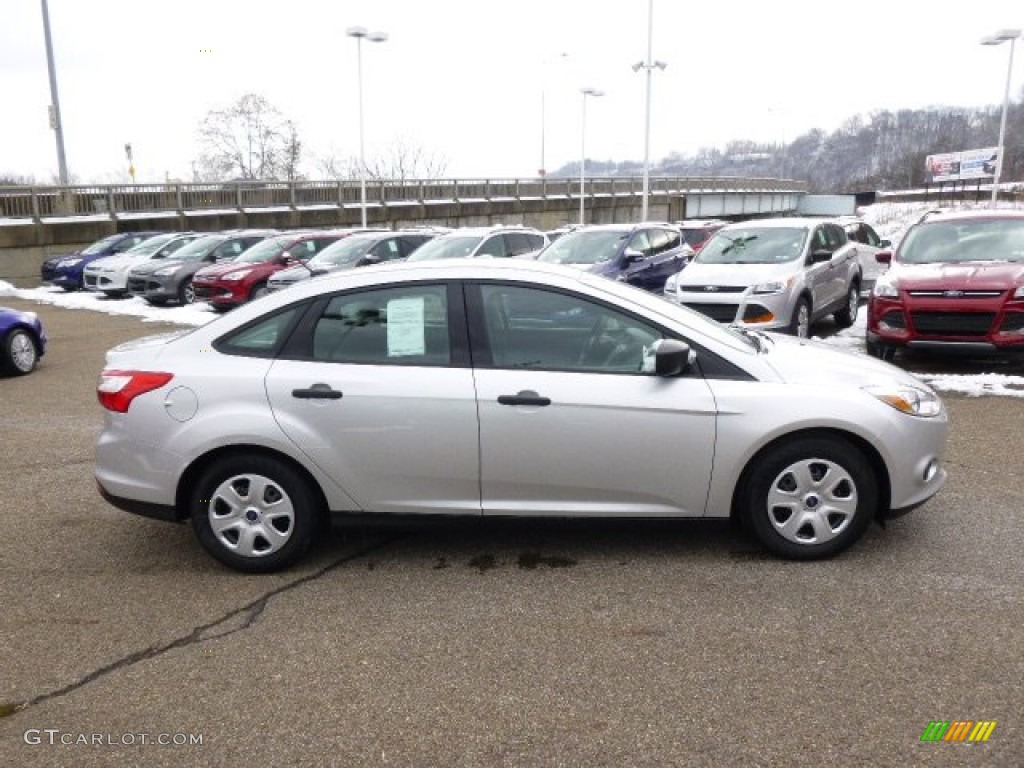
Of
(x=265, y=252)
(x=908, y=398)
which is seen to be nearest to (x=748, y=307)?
(x=908, y=398)

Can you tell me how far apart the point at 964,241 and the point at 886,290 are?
147cm

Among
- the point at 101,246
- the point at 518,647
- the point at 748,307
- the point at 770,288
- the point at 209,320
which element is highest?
the point at 209,320

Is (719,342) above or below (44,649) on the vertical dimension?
above

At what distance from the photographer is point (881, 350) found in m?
9.64

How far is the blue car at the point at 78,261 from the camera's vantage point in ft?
76.7

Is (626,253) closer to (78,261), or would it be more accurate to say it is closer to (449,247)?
(449,247)

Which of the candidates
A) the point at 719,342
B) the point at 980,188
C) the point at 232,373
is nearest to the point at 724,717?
the point at 719,342

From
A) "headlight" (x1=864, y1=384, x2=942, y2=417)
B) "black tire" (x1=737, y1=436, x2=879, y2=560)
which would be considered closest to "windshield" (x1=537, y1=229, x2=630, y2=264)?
"headlight" (x1=864, y1=384, x2=942, y2=417)

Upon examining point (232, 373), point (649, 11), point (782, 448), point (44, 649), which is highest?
point (649, 11)

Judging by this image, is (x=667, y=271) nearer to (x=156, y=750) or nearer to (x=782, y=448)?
(x=782, y=448)

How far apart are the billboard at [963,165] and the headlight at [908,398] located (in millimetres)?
82293

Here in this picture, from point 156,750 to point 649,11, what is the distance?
1110 inches

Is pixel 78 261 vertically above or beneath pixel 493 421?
beneath

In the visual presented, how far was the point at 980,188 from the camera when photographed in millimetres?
77000
